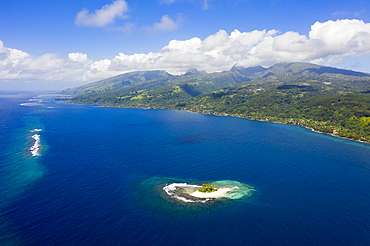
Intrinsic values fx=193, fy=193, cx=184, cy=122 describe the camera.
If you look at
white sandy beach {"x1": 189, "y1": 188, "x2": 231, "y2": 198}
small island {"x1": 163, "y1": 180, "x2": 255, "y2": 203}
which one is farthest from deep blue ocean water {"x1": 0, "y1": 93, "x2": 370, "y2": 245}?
white sandy beach {"x1": 189, "y1": 188, "x2": 231, "y2": 198}

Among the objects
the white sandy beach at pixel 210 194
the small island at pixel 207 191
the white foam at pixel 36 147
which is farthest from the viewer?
the white foam at pixel 36 147

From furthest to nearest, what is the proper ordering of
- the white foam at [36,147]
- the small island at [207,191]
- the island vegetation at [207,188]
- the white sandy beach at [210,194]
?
the white foam at [36,147] → the island vegetation at [207,188] → the white sandy beach at [210,194] → the small island at [207,191]

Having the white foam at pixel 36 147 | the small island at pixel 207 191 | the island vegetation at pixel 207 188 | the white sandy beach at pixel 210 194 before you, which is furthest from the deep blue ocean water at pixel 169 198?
the island vegetation at pixel 207 188

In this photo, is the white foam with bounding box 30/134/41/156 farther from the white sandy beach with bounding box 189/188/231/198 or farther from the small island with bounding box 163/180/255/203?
the white sandy beach with bounding box 189/188/231/198

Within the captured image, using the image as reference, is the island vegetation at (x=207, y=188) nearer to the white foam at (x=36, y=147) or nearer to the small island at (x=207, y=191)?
the small island at (x=207, y=191)

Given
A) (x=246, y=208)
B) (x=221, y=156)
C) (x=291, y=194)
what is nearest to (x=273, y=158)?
(x=221, y=156)

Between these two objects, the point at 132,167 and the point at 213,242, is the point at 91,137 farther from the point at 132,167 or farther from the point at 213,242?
the point at 213,242

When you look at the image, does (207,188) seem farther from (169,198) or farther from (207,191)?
(169,198)

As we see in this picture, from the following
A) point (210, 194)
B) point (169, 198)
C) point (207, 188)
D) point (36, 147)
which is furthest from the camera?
point (36, 147)

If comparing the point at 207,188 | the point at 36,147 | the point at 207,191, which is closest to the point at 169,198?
the point at 207,191

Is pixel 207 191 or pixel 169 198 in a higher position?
pixel 169 198
